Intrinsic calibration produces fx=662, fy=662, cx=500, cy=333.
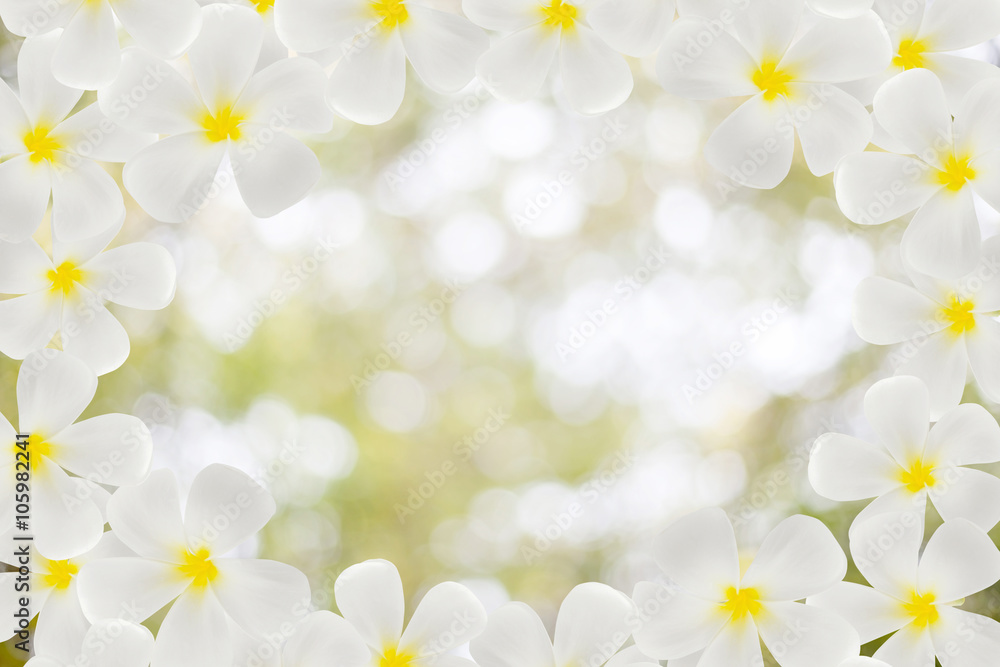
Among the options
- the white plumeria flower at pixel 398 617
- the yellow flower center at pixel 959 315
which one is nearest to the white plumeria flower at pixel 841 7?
the yellow flower center at pixel 959 315

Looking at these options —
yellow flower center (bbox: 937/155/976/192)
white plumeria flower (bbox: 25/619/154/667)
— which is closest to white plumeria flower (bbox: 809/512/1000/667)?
yellow flower center (bbox: 937/155/976/192)

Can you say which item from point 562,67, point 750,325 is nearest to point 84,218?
point 562,67

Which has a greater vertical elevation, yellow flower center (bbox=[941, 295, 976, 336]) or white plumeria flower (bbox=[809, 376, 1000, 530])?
yellow flower center (bbox=[941, 295, 976, 336])

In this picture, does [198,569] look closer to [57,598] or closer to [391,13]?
[57,598]

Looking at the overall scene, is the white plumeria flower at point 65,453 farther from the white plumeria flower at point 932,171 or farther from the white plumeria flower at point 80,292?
the white plumeria flower at point 932,171

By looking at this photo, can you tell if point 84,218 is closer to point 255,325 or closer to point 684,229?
point 255,325

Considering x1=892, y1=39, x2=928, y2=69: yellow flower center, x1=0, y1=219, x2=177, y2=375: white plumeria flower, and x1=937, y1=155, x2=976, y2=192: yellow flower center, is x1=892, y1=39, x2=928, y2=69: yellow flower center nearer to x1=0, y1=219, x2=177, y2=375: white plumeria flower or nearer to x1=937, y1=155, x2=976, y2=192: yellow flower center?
x1=937, y1=155, x2=976, y2=192: yellow flower center
